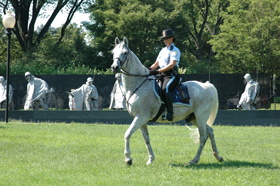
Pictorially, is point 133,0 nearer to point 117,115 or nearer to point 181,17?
point 181,17

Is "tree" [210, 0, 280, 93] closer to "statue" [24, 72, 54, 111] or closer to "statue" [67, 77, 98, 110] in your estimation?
"statue" [67, 77, 98, 110]

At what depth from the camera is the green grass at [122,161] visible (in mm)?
6582

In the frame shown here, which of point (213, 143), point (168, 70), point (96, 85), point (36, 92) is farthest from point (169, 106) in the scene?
point (96, 85)

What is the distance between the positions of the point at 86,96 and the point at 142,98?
650 inches

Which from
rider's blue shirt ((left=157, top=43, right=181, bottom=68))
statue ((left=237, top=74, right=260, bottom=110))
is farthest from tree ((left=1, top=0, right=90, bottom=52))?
rider's blue shirt ((left=157, top=43, right=181, bottom=68))

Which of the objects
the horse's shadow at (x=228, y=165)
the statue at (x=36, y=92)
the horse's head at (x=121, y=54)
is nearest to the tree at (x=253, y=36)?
the statue at (x=36, y=92)

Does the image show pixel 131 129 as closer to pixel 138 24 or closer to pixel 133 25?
pixel 133 25

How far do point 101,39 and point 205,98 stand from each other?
98.9 feet

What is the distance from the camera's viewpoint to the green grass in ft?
21.6

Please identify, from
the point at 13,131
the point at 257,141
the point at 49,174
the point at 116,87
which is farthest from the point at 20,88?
the point at 49,174

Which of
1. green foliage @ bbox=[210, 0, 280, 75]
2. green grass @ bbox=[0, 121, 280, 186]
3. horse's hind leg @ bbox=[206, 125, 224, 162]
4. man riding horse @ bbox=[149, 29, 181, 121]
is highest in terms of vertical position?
green foliage @ bbox=[210, 0, 280, 75]

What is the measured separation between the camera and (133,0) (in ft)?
127

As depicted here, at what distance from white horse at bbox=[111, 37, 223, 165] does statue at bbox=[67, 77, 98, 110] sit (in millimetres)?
15786

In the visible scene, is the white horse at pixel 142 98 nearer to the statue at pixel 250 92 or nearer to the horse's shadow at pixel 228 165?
the horse's shadow at pixel 228 165
